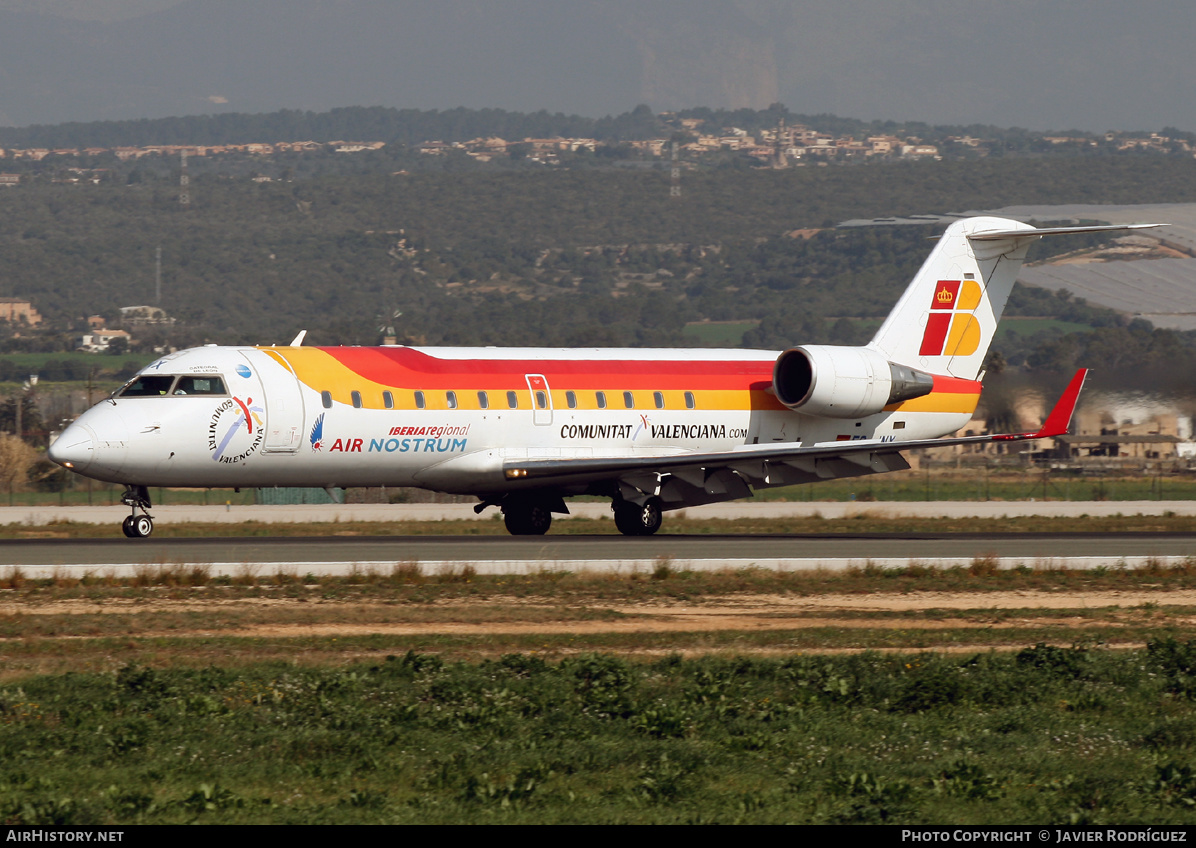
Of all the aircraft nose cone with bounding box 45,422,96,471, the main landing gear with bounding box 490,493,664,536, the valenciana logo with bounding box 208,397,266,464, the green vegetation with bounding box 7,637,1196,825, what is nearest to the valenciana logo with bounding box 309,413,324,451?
the valenciana logo with bounding box 208,397,266,464

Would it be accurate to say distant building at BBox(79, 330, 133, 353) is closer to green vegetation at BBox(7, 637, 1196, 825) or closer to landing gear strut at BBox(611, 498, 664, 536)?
Answer: landing gear strut at BBox(611, 498, 664, 536)

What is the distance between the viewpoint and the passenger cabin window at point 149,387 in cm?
3127

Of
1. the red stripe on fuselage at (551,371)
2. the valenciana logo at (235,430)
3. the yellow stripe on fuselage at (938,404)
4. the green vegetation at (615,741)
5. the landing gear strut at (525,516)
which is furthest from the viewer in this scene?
the yellow stripe on fuselage at (938,404)

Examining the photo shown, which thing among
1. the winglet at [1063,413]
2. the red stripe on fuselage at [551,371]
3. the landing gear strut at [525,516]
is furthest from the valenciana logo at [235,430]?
the winglet at [1063,413]

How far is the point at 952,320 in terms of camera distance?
39.1m

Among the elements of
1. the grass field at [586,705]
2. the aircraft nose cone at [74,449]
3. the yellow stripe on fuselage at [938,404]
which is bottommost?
the grass field at [586,705]

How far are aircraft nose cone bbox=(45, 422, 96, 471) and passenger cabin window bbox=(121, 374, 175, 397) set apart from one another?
1.47 metres

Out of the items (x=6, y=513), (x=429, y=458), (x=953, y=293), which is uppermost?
(x=953, y=293)

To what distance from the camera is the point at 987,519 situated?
46.1 m

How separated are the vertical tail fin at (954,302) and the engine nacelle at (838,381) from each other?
1303 mm

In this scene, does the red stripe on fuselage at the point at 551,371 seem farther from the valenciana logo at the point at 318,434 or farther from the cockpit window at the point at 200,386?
the cockpit window at the point at 200,386
